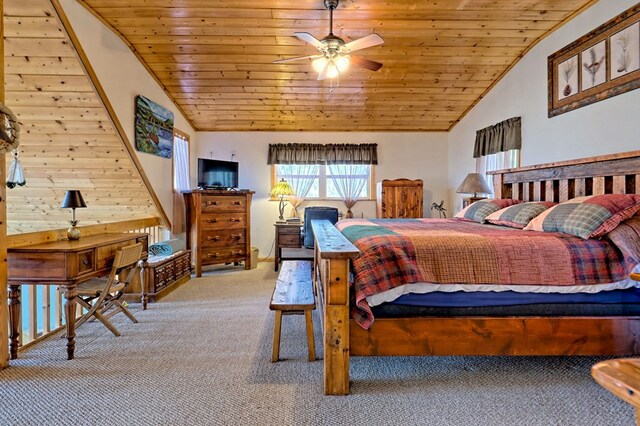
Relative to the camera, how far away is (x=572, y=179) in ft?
9.76

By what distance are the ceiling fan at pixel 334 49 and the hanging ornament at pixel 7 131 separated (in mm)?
2017

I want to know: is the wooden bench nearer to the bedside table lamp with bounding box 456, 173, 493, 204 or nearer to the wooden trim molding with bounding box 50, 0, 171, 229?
the wooden trim molding with bounding box 50, 0, 171, 229

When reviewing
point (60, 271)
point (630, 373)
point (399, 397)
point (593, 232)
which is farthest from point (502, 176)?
point (60, 271)

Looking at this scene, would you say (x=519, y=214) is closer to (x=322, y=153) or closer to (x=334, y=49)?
(x=334, y=49)

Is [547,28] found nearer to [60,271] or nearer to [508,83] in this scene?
[508,83]

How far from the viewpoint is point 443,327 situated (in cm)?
193

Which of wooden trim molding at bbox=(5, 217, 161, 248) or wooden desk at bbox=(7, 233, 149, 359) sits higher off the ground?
wooden trim molding at bbox=(5, 217, 161, 248)

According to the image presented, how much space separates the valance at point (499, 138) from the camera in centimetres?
406

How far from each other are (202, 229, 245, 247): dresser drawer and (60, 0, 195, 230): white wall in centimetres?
59

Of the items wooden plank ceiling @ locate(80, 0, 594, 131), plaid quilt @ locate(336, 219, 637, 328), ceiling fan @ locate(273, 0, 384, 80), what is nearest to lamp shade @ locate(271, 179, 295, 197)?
wooden plank ceiling @ locate(80, 0, 594, 131)

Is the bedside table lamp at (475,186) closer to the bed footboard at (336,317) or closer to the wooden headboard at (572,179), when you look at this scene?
the wooden headboard at (572,179)

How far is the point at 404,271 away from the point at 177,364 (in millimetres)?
1588

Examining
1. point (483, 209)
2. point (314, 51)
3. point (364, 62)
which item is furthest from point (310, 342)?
point (314, 51)

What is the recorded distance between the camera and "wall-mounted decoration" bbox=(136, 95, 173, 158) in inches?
150
